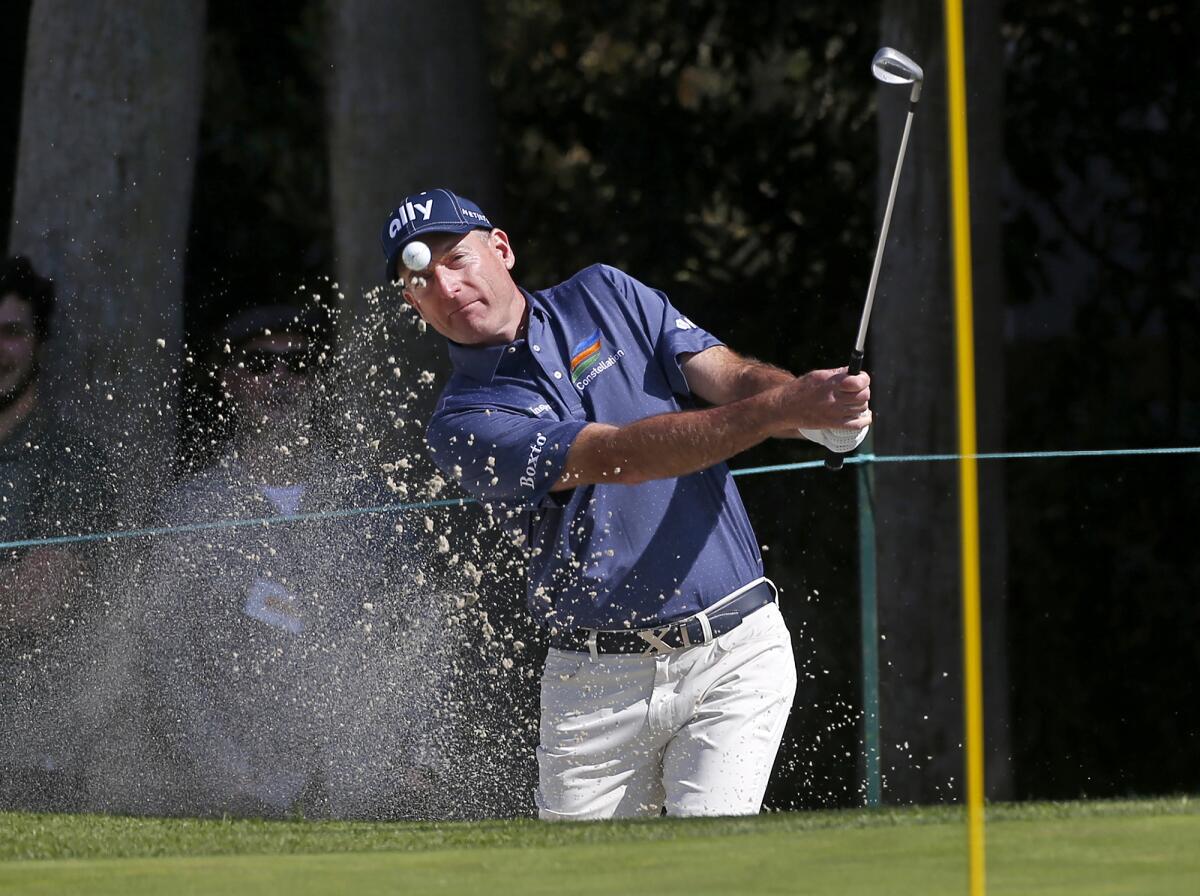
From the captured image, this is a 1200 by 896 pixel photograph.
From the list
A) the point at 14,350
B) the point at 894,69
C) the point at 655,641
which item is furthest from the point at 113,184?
the point at 894,69

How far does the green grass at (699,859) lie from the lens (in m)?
2.69

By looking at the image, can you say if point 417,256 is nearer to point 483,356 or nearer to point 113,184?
point 483,356

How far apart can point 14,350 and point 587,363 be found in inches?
97.0

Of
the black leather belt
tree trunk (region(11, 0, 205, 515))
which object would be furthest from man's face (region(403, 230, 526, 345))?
tree trunk (region(11, 0, 205, 515))

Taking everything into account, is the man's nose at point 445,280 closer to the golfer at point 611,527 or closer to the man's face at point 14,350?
the golfer at point 611,527

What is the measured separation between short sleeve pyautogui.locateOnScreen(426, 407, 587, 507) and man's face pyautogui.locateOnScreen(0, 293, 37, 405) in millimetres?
2199

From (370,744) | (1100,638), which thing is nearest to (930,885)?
(370,744)

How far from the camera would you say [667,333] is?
4199 millimetres

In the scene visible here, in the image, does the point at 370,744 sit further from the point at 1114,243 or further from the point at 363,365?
the point at 1114,243

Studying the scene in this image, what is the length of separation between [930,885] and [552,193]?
688 cm

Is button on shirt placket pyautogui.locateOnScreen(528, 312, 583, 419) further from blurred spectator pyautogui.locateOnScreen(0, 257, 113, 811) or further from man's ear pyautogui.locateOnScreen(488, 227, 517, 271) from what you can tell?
blurred spectator pyautogui.locateOnScreen(0, 257, 113, 811)

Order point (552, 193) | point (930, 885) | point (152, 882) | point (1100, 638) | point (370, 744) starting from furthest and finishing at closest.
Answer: point (552, 193), point (1100, 638), point (370, 744), point (152, 882), point (930, 885)

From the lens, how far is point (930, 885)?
105 inches

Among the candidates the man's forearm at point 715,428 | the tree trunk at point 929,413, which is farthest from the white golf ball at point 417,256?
the tree trunk at point 929,413
